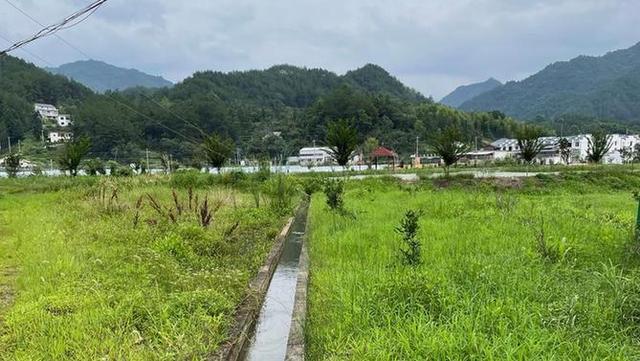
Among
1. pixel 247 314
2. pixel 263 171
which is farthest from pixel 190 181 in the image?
pixel 247 314

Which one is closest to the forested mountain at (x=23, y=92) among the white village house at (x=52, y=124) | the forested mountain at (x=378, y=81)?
the white village house at (x=52, y=124)

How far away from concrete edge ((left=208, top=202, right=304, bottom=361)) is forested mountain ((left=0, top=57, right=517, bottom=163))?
3750cm

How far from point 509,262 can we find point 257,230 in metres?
6.12

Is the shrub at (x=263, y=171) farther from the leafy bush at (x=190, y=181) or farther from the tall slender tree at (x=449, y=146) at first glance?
the tall slender tree at (x=449, y=146)

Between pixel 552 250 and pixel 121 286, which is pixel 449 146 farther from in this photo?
pixel 121 286

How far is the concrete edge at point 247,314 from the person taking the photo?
423 centimetres

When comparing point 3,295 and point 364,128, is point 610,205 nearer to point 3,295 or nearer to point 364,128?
point 3,295

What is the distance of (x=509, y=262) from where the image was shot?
6160 mm

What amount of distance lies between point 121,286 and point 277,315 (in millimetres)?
1785

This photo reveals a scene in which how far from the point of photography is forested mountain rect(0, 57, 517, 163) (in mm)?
67875

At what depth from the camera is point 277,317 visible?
567cm

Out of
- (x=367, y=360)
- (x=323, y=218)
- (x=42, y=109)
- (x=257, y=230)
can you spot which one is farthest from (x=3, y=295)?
(x=42, y=109)

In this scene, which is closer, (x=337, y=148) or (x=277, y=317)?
(x=277, y=317)

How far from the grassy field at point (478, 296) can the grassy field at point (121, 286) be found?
1072 mm
